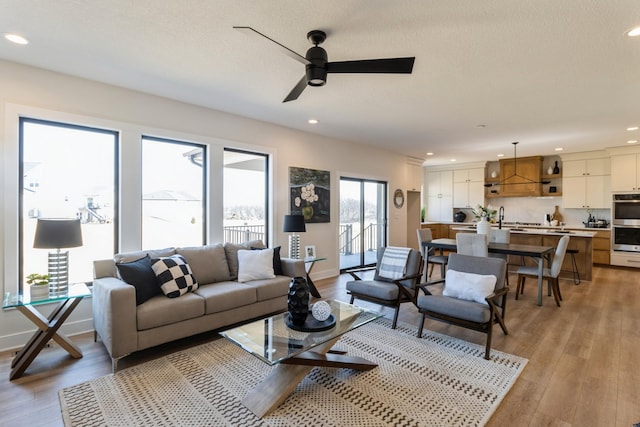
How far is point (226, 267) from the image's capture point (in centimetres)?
390

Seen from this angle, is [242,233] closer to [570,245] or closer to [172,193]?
[172,193]

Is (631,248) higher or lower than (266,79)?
lower

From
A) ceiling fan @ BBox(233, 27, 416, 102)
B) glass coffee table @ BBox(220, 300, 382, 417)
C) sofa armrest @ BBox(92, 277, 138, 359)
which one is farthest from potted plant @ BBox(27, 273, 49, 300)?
ceiling fan @ BBox(233, 27, 416, 102)

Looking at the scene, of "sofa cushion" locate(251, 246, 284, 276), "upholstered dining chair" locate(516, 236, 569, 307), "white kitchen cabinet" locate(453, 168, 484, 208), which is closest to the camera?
"sofa cushion" locate(251, 246, 284, 276)

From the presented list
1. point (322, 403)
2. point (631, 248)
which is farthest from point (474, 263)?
point (631, 248)

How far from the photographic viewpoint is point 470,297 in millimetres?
3174

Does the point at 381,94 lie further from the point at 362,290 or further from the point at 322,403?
the point at 322,403

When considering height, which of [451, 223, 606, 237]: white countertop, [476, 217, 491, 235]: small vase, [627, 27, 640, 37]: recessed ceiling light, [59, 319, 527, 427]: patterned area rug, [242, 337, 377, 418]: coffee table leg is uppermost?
[627, 27, 640, 37]: recessed ceiling light

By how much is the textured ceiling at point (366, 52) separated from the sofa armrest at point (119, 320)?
6.81 feet

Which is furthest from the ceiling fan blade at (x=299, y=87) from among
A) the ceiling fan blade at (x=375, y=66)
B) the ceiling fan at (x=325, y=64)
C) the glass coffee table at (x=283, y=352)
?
the glass coffee table at (x=283, y=352)

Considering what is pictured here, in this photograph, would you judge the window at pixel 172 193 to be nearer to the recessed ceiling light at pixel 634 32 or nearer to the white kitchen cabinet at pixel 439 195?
the recessed ceiling light at pixel 634 32

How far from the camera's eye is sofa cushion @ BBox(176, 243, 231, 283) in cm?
364

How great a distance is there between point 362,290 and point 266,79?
261 centimetres

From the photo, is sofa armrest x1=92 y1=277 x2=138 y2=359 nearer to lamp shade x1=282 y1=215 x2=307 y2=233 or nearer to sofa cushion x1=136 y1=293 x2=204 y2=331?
sofa cushion x1=136 y1=293 x2=204 y2=331
